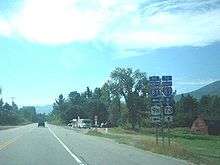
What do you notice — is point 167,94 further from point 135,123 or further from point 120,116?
point 120,116

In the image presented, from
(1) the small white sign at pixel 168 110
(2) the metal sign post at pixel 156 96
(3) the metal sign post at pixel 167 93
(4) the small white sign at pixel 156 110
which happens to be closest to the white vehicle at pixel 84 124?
(4) the small white sign at pixel 156 110

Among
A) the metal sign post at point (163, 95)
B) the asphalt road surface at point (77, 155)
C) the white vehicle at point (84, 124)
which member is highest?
the white vehicle at point (84, 124)

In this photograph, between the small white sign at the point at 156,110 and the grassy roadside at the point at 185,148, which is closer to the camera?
the grassy roadside at the point at 185,148

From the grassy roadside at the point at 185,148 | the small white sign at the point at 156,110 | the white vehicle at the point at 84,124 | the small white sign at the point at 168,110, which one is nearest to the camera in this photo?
the grassy roadside at the point at 185,148

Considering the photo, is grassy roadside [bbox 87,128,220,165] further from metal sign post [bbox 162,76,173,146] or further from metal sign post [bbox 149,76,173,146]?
metal sign post [bbox 162,76,173,146]

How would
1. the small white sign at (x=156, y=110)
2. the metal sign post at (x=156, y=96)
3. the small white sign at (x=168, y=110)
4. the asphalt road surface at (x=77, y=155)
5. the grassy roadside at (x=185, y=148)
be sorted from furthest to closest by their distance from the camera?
the small white sign at (x=156, y=110) < the metal sign post at (x=156, y=96) < the small white sign at (x=168, y=110) < the grassy roadside at (x=185, y=148) < the asphalt road surface at (x=77, y=155)

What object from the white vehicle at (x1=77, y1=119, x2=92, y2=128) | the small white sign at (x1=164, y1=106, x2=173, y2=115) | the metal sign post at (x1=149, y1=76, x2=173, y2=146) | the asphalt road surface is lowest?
the asphalt road surface

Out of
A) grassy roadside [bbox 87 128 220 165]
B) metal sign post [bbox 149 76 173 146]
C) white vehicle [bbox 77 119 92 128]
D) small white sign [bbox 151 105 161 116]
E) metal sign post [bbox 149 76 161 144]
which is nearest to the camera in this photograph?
grassy roadside [bbox 87 128 220 165]

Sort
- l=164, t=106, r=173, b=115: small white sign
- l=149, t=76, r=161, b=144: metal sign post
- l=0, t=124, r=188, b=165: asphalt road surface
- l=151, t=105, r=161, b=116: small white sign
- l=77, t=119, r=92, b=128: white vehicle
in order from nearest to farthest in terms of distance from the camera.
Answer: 1. l=0, t=124, r=188, b=165: asphalt road surface
2. l=164, t=106, r=173, b=115: small white sign
3. l=149, t=76, r=161, b=144: metal sign post
4. l=151, t=105, r=161, b=116: small white sign
5. l=77, t=119, r=92, b=128: white vehicle

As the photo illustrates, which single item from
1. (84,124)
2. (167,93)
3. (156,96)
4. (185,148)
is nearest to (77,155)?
(156,96)

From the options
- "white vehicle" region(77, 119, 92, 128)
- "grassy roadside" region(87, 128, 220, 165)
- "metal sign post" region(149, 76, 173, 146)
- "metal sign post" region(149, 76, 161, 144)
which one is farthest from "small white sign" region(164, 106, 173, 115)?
"white vehicle" region(77, 119, 92, 128)

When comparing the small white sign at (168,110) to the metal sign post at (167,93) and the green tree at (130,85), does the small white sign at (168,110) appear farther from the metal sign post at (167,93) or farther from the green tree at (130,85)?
the green tree at (130,85)

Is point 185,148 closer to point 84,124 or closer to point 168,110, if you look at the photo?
point 168,110

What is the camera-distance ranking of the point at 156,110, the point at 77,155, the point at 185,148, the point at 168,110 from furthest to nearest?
the point at 156,110 → the point at 185,148 → the point at 168,110 → the point at 77,155
